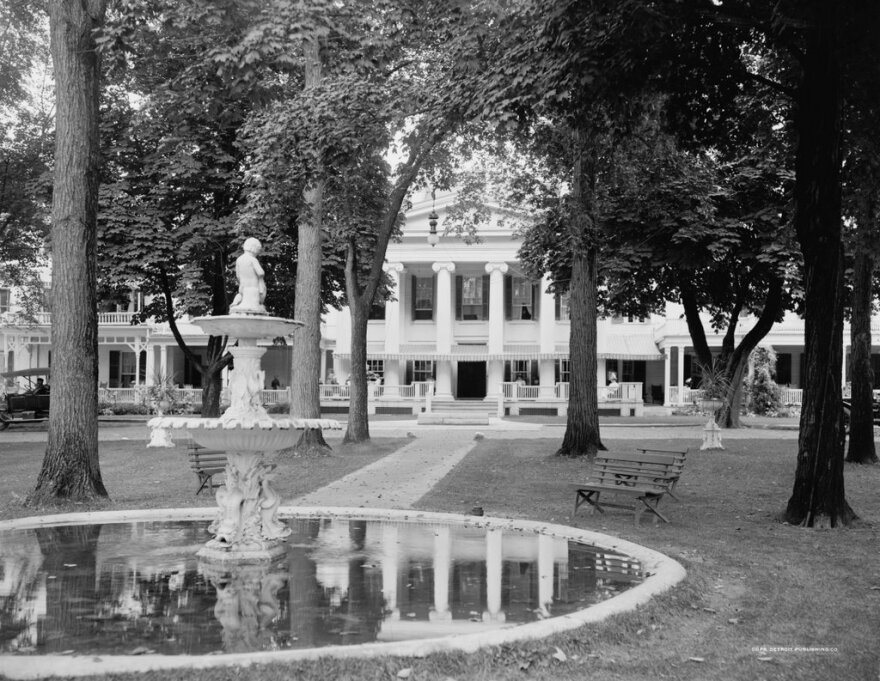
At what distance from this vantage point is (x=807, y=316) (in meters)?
11.3

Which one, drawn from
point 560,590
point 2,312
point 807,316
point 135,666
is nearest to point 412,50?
point 807,316

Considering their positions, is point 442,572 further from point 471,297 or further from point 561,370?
point 471,297

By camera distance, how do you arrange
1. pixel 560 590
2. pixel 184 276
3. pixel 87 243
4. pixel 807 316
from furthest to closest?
pixel 184 276 < pixel 87 243 < pixel 807 316 < pixel 560 590

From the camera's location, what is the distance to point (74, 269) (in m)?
12.8

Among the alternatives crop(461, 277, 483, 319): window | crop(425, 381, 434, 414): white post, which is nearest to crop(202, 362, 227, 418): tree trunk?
crop(425, 381, 434, 414): white post

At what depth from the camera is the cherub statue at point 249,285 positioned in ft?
28.7

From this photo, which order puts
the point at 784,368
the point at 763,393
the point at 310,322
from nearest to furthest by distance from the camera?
the point at 310,322
the point at 763,393
the point at 784,368

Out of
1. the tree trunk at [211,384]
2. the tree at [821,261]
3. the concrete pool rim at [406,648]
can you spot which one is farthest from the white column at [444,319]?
the concrete pool rim at [406,648]

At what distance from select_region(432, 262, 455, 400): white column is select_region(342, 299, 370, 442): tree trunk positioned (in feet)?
70.7

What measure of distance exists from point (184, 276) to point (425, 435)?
30.6ft

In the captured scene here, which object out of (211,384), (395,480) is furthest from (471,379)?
(395,480)

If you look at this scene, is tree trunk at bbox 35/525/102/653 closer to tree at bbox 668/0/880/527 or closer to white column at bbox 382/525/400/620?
white column at bbox 382/525/400/620

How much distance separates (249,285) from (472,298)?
132ft

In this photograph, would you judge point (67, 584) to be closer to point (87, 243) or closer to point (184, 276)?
point (87, 243)
